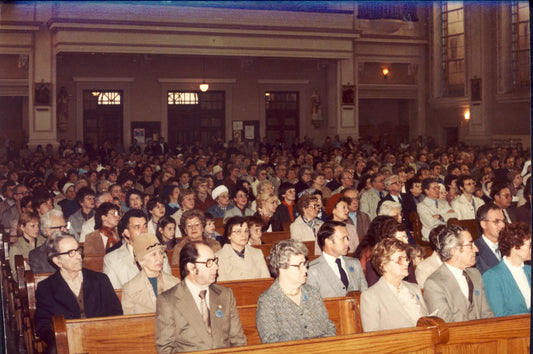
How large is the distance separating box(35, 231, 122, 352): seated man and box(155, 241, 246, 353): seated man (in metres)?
0.92

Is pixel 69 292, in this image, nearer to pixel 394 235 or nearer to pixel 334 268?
pixel 334 268

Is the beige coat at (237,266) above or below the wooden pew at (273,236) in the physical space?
below

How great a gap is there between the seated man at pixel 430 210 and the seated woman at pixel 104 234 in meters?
3.72

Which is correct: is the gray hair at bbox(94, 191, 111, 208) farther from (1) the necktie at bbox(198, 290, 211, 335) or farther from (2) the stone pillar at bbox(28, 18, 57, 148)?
(2) the stone pillar at bbox(28, 18, 57, 148)

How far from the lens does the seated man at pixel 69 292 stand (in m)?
4.93

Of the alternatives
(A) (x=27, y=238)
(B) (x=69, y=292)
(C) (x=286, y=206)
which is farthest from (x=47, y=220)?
(C) (x=286, y=206)

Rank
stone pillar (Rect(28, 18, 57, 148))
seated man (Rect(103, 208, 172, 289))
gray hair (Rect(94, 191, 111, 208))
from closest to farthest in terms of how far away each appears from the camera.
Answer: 1. seated man (Rect(103, 208, 172, 289))
2. gray hair (Rect(94, 191, 111, 208))
3. stone pillar (Rect(28, 18, 57, 148))

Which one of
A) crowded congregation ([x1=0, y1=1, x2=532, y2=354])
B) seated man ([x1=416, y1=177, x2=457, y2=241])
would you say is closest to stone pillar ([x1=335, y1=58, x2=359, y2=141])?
crowded congregation ([x1=0, y1=1, x2=532, y2=354])

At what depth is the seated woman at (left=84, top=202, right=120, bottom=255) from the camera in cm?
699

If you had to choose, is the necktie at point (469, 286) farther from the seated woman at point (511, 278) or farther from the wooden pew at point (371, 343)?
the wooden pew at point (371, 343)

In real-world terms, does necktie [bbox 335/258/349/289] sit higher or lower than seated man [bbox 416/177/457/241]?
lower

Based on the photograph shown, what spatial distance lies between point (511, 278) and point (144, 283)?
2540 mm

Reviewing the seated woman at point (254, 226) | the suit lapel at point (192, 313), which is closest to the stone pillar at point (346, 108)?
the seated woman at point (254, 226)

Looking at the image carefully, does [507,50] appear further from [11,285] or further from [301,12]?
[11,285]
